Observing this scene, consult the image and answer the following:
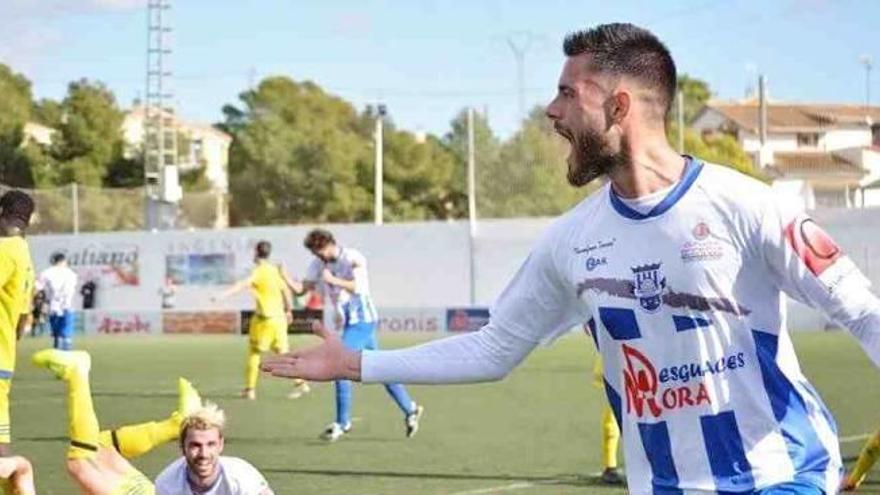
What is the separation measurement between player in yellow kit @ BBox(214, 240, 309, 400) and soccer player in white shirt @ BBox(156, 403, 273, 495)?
14116 mm

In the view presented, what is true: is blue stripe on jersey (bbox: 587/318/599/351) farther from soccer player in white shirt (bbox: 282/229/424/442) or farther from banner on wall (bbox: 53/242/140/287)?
banner on wall (bbox: 53/242/140/287)

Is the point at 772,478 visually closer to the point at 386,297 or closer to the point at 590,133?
the point at 590,133

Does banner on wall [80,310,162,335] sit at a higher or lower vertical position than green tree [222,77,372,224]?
lower

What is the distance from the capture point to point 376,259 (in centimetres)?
4516

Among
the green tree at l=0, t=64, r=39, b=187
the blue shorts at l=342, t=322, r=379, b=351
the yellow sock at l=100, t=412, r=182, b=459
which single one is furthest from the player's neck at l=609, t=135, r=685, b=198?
the green tree at l=0, t=64, r=39, b=187

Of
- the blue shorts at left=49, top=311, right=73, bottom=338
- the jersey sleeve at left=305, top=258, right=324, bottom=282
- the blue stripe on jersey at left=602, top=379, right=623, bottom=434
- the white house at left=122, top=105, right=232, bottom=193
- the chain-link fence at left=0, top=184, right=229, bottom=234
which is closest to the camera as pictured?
the blue stripe on jersey at left=602, top=379, right=623, bottom=434

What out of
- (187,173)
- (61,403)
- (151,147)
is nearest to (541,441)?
(61,403)

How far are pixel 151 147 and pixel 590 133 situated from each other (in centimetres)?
5808

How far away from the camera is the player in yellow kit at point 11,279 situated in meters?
11.6

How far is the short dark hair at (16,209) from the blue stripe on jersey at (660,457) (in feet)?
26.1

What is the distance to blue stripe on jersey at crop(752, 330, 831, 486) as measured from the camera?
169 inches

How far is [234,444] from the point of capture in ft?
54.6

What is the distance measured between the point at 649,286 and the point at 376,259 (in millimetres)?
40869

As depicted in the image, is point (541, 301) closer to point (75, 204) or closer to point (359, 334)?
point (359, 334)
